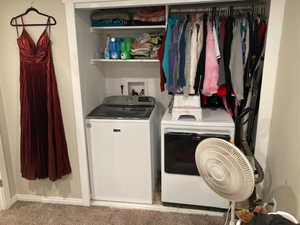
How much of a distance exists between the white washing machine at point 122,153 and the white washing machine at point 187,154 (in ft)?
0.52

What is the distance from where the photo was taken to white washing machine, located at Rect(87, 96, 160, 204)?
91.8 inches

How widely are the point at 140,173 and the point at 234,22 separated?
1.56m

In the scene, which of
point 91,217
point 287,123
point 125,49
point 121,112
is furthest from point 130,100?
point 287,123

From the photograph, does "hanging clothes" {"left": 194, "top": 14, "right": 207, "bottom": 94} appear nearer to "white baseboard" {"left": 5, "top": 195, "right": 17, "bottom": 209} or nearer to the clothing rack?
the clothing rack

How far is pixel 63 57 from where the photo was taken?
2.23 meters

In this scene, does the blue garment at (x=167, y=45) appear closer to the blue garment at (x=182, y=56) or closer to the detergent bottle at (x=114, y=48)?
the blue garment at (x=182, y=56)

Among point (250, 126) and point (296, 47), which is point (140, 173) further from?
point (296, 47)

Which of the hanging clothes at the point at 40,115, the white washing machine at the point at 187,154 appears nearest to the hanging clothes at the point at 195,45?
the white washing machine at the point at 187,154

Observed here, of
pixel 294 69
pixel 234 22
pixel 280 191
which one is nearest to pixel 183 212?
pixel 280 191

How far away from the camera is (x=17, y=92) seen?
7.75ft

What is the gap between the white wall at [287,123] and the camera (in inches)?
60.2

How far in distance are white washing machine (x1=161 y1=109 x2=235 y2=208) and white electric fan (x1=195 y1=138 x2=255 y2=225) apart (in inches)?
25.1

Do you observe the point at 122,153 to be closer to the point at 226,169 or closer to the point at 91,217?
the point at 91,217

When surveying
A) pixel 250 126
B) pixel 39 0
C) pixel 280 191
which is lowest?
pixel 280 191
